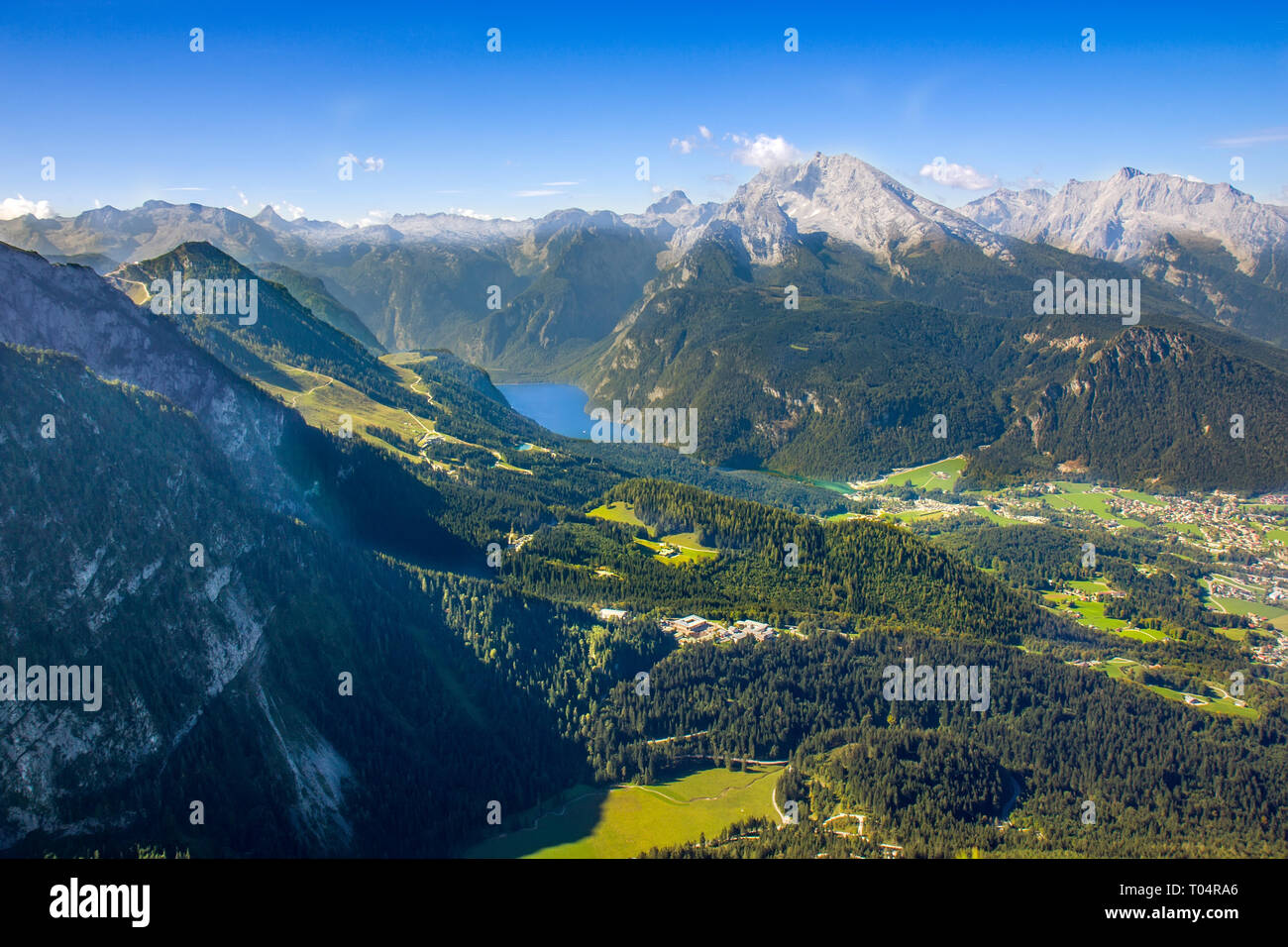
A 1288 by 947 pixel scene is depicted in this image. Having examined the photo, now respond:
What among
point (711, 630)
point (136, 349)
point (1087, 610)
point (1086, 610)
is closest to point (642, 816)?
point (711, 630)

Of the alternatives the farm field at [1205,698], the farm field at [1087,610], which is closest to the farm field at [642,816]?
the farm field at [1205,698]

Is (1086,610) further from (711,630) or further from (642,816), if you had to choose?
(642,816)

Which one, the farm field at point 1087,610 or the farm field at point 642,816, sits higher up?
the farm field at point 1087,610

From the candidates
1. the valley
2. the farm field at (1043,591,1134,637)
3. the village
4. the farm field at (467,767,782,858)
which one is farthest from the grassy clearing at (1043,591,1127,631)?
the farm field at (467,767,782,858)

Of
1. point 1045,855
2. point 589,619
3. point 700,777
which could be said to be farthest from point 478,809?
point 1045,855

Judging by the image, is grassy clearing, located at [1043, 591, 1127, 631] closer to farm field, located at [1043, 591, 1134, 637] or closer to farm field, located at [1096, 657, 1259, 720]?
farm field, located at [1043, 591, 1134, 637]

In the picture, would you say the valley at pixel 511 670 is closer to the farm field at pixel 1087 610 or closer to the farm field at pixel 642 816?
the farm field at pixel 642 816

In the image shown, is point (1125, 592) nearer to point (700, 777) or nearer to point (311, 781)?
point (700, 777)
